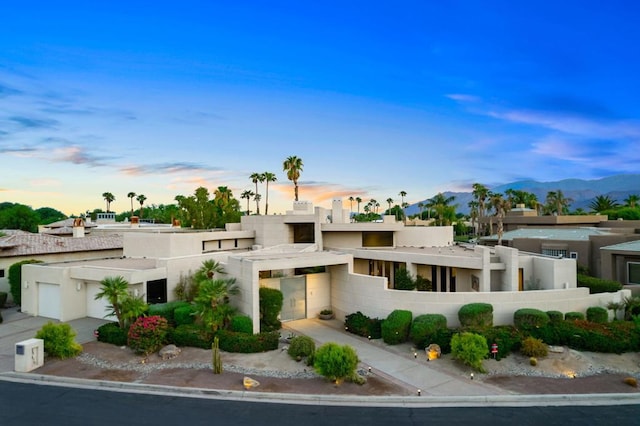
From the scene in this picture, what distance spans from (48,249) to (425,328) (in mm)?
30219

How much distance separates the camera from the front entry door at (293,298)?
1001 inches

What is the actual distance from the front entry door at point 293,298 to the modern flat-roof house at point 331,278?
6 cm

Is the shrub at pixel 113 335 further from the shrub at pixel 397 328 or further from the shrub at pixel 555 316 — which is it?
the shrub at pixel 555 316

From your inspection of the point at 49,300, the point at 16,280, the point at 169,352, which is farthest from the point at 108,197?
the point at 169,352

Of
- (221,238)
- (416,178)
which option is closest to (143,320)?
(221,238)

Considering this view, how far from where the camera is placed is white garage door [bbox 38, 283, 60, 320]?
82.9 ft

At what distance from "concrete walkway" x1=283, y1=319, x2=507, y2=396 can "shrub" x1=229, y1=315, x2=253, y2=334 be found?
3.14 meters

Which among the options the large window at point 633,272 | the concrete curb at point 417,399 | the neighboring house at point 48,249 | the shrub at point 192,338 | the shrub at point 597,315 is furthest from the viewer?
the neighboring house at point 48,249

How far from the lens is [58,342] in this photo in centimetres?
1820

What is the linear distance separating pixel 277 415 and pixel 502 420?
24.2 ft

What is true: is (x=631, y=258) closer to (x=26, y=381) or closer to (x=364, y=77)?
(x=364, y=77)

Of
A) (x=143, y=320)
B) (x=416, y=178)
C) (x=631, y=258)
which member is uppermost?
(x=416, y=178)

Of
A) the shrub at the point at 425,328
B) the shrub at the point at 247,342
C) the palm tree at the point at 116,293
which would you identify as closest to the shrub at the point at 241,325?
the shrub at the point at 247,342

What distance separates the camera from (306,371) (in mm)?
17156
